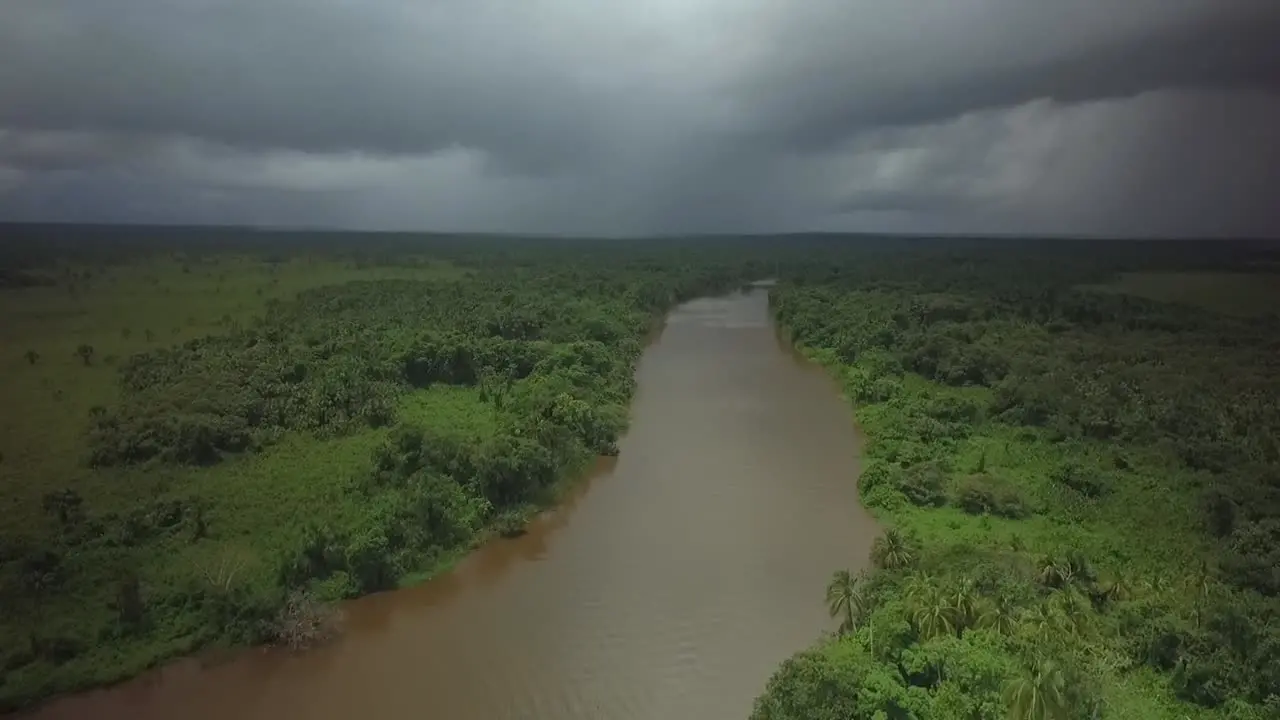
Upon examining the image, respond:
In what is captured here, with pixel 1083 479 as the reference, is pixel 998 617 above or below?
above

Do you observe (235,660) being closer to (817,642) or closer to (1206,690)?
(817,642)

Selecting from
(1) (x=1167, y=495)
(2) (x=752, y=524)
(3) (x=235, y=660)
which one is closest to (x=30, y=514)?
(3) (x=235, y=660)

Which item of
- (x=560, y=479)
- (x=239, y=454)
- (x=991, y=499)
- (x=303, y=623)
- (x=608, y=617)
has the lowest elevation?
(x=608, y=617)

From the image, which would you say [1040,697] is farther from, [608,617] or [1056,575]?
[608,617]

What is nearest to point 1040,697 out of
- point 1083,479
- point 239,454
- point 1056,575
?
point 1056,575

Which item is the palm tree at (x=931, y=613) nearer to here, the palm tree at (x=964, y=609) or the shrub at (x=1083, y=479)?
the palm tree at (x=964, y=609)

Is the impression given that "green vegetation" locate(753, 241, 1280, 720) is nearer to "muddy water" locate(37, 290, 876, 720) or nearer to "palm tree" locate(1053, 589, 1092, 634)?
"palm tree" locate(1053, 589, 1092, 634)
